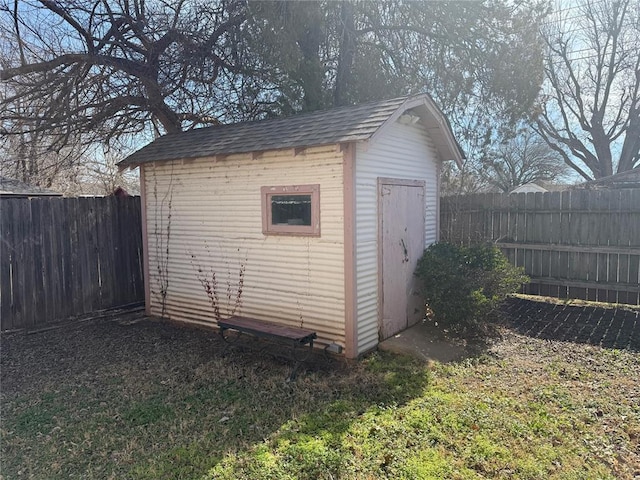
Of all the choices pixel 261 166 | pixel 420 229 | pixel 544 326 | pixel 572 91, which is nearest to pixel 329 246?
pixel 261 166

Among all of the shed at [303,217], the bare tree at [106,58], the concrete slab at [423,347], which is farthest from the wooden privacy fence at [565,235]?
the bare tree at [106,58]

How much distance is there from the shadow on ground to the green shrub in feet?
2.64

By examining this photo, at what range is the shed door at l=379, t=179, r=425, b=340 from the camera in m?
5.89

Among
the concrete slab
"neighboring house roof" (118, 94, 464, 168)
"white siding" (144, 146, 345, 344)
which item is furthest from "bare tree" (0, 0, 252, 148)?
the concrete slab

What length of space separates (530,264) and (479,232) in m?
1.16

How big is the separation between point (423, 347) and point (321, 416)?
226 centimetres

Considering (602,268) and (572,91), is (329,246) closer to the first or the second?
(602,268)

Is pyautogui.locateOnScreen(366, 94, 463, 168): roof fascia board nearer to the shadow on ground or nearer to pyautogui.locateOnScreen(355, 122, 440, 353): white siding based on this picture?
pyautogui.locateOnScreen(355, 122, 440, 353): white siding

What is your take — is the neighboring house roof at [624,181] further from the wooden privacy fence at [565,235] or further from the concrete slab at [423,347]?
the concrete slab at [423,347]

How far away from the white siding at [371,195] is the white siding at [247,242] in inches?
9.7

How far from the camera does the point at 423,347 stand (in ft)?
19.0

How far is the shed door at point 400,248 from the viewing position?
589 centimetres

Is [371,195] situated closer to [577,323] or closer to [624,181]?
[577,323]

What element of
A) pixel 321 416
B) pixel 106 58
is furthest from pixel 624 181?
pixel 106 58
